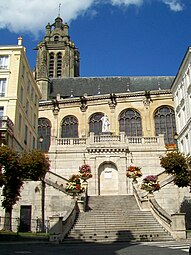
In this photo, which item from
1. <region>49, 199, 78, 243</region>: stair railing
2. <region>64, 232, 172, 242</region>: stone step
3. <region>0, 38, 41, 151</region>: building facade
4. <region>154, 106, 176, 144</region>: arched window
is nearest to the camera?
<region>49, 199, 78, 243</region>: stair railing

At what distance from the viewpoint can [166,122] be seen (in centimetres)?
3812

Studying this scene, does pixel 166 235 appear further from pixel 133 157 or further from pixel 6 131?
pixel 6 131

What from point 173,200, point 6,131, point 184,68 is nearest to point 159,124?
point 184,68

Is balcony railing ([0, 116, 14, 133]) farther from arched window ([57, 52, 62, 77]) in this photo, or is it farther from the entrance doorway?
arched window ([57, 52, 62, 77])

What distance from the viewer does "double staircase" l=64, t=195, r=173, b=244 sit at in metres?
14.8

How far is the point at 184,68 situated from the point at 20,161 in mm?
20678

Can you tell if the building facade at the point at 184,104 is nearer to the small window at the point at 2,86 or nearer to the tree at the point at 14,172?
the tree at the point at 14,172

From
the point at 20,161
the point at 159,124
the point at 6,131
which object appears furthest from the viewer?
the point at 159,124

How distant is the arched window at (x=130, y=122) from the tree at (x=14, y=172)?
19852 millimetres

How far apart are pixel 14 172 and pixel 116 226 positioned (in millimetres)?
6722

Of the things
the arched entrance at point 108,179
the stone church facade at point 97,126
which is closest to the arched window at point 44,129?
the stone church facade at point 97,126

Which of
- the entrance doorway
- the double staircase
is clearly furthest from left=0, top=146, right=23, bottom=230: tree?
the double staircase

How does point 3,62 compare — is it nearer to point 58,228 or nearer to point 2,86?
point 2,86

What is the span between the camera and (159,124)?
38375mm
